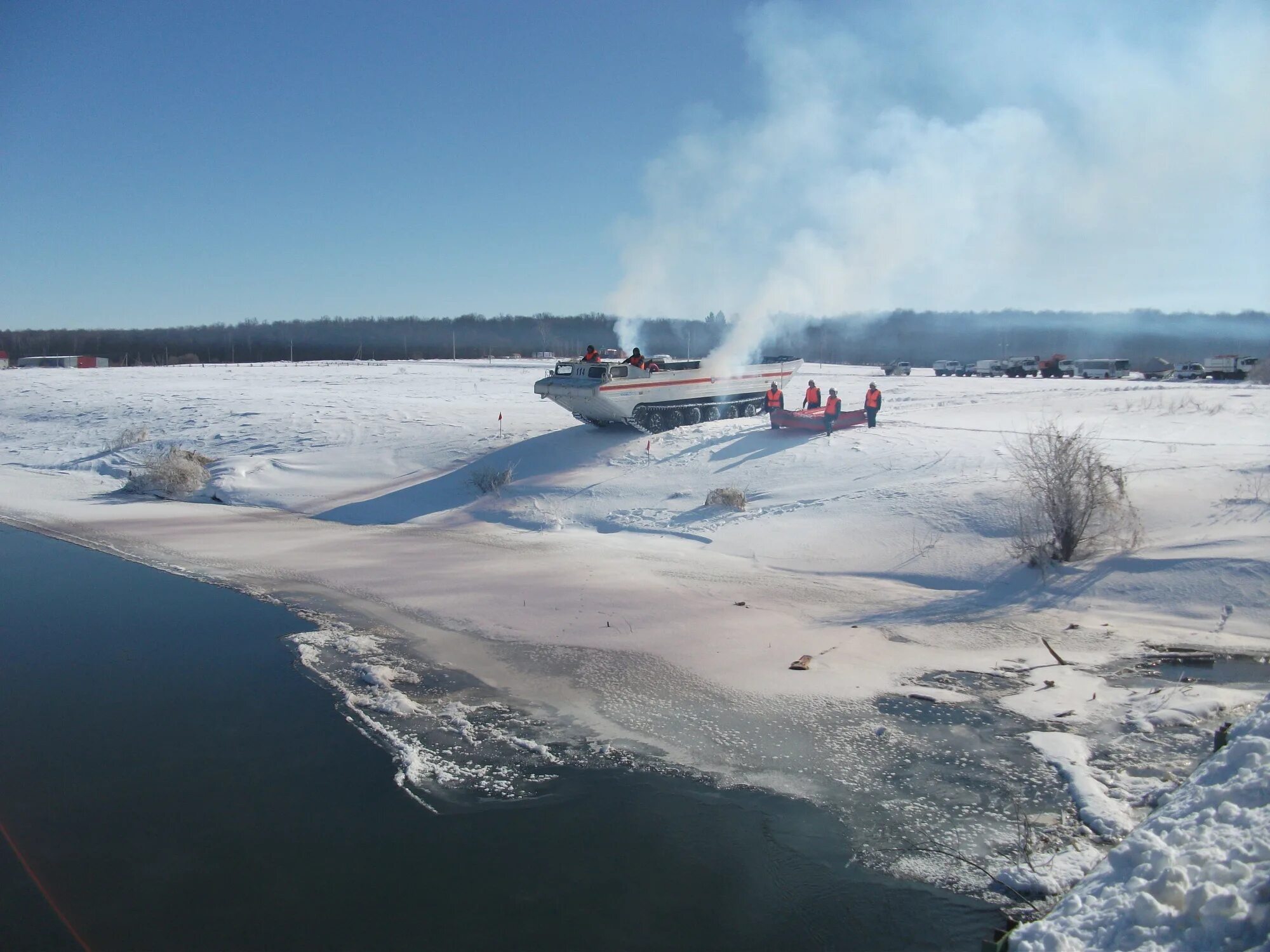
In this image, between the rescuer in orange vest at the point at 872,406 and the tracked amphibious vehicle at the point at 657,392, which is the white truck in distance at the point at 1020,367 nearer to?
the tracked amphibious vehicle at the point at 657,392

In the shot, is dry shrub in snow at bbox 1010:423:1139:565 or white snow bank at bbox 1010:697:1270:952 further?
dry shrub in snow at bbox 1010:423:1139:565

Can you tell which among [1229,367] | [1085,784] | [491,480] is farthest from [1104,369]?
[1085,784]

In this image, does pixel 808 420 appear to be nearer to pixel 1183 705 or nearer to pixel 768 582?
pixel 768 582

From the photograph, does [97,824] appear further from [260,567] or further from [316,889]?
[260,567]

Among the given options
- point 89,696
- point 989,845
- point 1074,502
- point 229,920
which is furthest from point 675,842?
point 1074,502

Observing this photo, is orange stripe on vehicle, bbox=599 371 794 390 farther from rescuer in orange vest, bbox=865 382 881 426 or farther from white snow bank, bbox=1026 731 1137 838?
white snow bank, bbox=1026 731 1137 838

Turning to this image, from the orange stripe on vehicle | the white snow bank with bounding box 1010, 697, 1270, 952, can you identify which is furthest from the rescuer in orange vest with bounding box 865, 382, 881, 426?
the white snow bank with bounding box 1010, 697, 1270, 952

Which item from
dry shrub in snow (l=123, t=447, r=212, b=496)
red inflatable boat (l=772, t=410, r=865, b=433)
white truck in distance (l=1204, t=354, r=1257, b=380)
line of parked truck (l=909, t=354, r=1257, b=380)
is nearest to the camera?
A: red inflatable boat (l=772, t=410, r=865, b=433)
